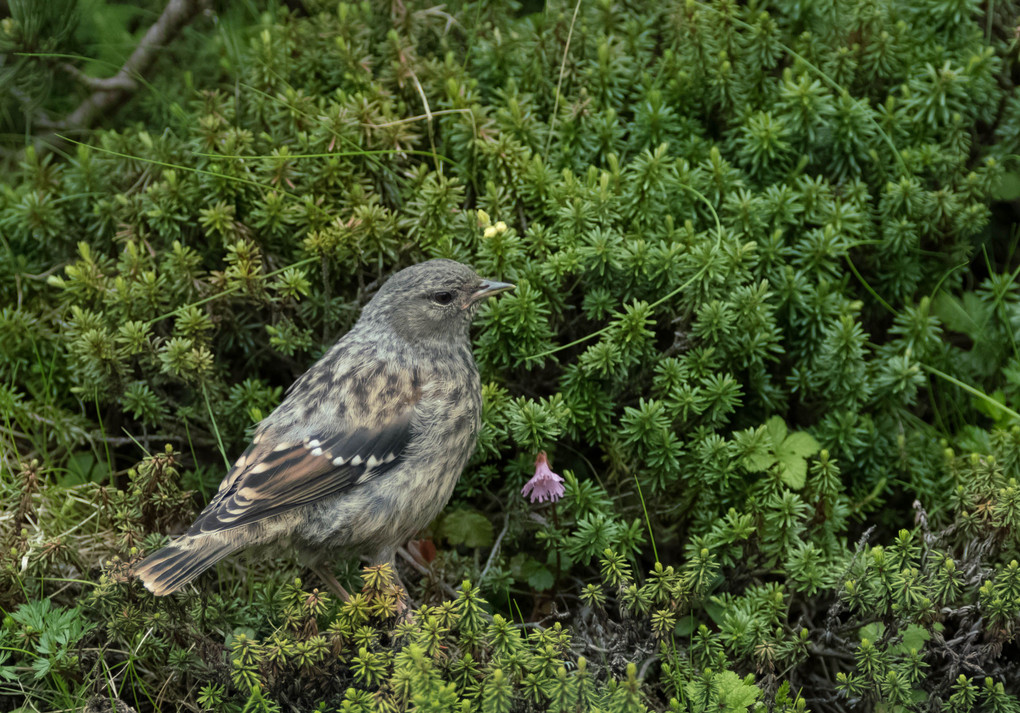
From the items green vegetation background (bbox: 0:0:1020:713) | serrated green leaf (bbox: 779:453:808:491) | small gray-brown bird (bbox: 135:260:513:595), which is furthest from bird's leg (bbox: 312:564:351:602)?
serrated green leaf (bbox: 779:453:808:491)

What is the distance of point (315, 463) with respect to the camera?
3.58 m

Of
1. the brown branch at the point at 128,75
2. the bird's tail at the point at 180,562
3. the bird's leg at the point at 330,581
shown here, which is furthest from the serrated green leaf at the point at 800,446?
the brown branch at the point at 128,75

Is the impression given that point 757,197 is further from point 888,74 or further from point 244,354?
point 244,354

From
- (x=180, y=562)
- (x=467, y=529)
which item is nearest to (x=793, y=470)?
(x=467, y=529)

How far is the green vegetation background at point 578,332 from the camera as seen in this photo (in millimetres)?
3469

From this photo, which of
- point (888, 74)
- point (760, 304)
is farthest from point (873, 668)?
point (888, 74)

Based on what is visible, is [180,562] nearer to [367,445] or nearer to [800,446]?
[367,445]

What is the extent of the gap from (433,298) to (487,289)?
0.24 m

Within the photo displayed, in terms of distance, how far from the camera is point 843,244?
4352 millimetres

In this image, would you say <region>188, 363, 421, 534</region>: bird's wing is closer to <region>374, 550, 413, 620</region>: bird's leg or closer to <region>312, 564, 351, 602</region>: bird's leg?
<region>374, 550, 413, 620</region>: bird's leg

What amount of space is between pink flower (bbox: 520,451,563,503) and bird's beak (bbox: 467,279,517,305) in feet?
2.38

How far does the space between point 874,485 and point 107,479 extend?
366cm

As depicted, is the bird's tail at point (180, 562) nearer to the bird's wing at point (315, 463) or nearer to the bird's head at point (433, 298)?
the bird's wing at point (315, 463)

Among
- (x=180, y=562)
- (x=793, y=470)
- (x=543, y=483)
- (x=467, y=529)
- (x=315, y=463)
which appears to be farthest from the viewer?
(x=467, y=529)
